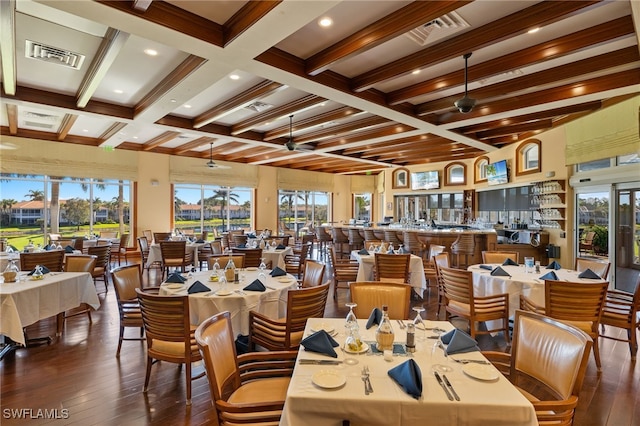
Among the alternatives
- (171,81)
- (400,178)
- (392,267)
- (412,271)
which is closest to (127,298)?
(171,81)

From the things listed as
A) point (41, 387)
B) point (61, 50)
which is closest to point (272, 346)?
point (41, 387)

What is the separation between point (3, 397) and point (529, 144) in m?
10.4

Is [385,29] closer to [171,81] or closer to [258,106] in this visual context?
[171,81]

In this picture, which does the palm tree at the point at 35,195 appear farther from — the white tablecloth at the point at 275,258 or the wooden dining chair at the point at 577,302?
the wooden dining chair at the point at 577,302

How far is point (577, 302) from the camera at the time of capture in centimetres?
323

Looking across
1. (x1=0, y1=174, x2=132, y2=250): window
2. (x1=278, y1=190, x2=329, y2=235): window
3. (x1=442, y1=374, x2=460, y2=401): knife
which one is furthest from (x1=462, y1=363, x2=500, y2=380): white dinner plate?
(x1=278, y1=190, x2=329, y2=235): window

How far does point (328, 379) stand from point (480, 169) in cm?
1110

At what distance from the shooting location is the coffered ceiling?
3145 mm

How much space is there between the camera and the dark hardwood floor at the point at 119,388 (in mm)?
2564

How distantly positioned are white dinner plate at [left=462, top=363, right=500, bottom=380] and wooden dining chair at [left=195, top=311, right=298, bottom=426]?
102cm

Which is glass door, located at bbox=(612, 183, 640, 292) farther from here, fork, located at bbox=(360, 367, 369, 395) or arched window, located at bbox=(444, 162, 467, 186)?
fork, located at bbox=(360, 367, 369, 395)

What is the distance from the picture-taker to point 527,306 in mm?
3648

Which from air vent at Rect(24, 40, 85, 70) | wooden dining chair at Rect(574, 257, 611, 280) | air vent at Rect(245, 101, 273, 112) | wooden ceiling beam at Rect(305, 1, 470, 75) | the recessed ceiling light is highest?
air vent at Rect(245, 101, 273, 112)

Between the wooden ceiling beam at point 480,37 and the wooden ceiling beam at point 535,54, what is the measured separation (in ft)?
2.78
